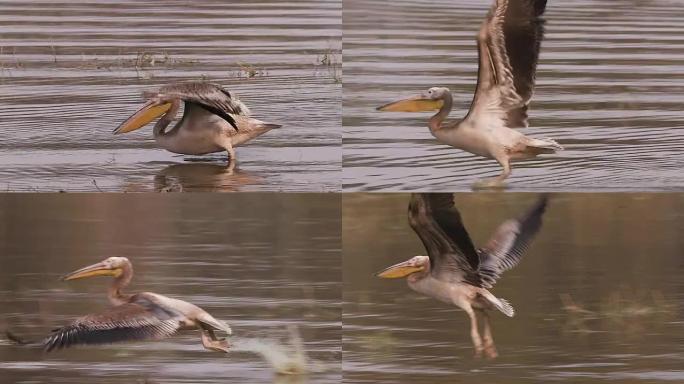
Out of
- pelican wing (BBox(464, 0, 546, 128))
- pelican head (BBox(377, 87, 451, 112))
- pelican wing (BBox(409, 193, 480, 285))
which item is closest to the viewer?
pelican wing (BBox(464, 0, 546, 128))

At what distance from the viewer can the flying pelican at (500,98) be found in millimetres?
4375

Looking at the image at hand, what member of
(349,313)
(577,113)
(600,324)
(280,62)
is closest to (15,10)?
(280,62)

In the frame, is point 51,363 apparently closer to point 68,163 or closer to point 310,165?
point 68,163

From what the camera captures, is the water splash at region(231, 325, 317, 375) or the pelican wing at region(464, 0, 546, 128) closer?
the pelican wing at region(464, 0, 546, 128)

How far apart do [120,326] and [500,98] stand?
1340 mm

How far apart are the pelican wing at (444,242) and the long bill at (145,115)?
0.80 meters

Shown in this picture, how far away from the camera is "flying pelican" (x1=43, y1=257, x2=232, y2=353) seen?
462 centimetres

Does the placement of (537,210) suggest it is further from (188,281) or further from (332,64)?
(188,281)

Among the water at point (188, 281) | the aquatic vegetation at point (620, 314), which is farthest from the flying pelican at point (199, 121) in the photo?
the aquatic vegetation at point (620, 314)

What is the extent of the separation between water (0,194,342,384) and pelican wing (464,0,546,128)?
589 millimetres

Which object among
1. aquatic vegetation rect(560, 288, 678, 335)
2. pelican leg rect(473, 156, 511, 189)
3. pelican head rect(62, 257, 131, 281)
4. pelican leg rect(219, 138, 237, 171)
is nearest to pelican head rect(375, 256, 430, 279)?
pelican leg rect(473, 156, 511, 189)

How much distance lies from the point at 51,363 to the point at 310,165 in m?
1.01

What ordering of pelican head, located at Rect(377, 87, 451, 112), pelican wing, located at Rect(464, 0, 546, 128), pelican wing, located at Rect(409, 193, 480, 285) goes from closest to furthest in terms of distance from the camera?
pelican wing, located at Rect(464, 0, 546, 128) → pelican head, located at Rect(377, 87, 451, 112) → pelican wing, located at Rect(409, 193, 480, 285)

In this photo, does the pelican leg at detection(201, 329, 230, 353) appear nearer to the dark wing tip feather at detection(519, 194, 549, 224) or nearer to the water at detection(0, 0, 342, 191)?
the water at detection(0, 0, 342, 191)
